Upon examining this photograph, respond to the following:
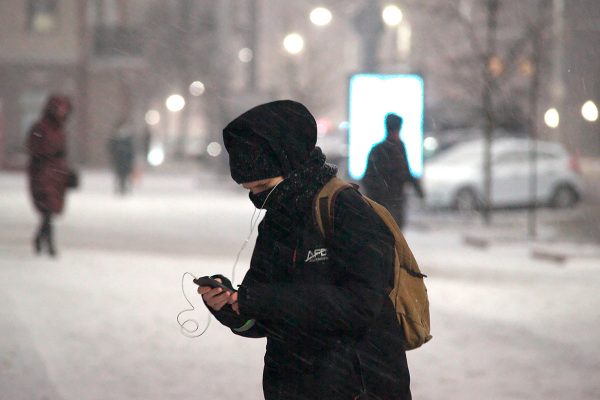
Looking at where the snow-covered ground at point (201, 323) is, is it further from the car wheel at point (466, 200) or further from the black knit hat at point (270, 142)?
the car wheel at point (466, 200)

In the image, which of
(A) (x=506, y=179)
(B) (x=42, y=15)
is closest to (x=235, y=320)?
(A) (x=506, y=179)

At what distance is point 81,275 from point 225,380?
5.38m

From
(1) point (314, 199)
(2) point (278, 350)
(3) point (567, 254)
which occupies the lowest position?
(3) point (567, 254)

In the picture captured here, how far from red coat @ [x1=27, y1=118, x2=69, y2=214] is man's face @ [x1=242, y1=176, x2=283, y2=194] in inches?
414

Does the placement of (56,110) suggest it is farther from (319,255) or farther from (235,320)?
(319,255)

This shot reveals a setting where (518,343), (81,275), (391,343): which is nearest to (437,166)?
(81,275)

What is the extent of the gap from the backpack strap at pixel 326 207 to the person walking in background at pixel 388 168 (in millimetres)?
8905

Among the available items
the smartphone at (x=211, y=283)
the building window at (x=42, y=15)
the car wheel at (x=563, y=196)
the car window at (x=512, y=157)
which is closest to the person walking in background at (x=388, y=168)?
the smartphone at (x=211, y=283)

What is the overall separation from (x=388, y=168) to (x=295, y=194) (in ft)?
31.4

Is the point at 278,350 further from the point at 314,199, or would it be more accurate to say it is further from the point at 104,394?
the point at 104,394

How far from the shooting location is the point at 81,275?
12.5 m

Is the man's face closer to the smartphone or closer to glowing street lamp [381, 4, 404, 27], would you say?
the smartphone

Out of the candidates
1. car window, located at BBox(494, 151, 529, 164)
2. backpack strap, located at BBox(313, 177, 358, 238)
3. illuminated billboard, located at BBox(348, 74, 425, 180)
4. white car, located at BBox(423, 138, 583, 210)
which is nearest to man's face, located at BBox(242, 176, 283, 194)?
backpack strap, located at BBox(313, 177, 358, 238)

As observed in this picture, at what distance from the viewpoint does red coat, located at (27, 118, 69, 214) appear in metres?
13.5
